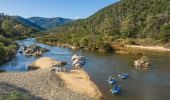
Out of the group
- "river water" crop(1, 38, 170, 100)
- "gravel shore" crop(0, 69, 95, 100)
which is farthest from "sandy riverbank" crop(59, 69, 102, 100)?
"river water" crop(1, 38, 170, 100)

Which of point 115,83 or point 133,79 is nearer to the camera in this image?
point 115,83

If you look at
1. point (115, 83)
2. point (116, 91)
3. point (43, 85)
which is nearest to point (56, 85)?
point (43, 85)

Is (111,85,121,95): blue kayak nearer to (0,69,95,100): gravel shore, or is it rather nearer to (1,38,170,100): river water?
(1,38,170,100): river water

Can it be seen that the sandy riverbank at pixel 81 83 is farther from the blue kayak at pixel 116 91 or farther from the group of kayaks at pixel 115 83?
the group of kayaks at pixel 115 83

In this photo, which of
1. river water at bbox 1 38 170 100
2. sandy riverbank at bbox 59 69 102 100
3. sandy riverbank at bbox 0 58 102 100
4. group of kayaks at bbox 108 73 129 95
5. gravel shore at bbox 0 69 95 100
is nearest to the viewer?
gravel shore at bbox 0 69 95 100

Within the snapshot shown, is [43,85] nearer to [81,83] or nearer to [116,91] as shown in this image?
[81,83]

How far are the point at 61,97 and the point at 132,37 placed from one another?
12697 cm

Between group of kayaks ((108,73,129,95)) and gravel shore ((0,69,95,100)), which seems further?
group of kayaks ((108,73,129,95))

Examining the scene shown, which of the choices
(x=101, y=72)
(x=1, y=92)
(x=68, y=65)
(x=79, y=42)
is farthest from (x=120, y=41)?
(x=1, y=92)

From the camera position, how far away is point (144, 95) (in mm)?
53031

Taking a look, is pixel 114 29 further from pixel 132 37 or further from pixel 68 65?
pixel 68 65

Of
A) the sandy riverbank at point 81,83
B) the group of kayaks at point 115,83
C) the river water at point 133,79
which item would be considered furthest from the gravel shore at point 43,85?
the river water at point 133,79

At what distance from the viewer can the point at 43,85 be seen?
5691cm

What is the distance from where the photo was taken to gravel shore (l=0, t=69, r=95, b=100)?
4978 cm
